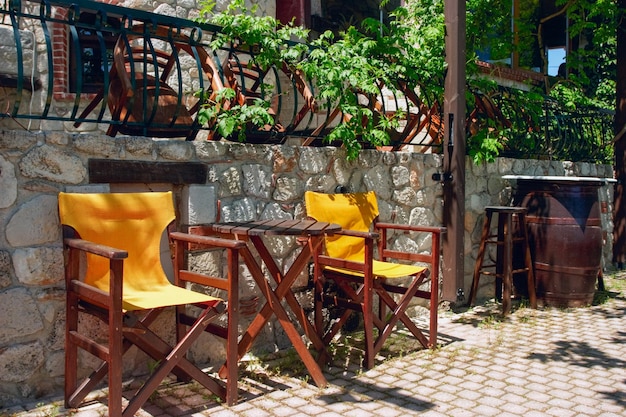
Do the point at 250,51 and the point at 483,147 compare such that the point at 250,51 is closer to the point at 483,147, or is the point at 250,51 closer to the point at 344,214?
the point at 344,214

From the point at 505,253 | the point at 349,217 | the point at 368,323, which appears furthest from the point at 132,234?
the point at 505,253

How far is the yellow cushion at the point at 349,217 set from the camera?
12.6 ft

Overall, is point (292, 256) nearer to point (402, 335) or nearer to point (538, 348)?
point (402, 335)

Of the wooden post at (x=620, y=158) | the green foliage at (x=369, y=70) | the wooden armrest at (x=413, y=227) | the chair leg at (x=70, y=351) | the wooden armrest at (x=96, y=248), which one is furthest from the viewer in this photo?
the wooden post at (x=620, y=158)

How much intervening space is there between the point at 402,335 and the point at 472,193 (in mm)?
1520

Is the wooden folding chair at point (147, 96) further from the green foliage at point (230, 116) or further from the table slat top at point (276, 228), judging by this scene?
the table slat top at point (276, 228)

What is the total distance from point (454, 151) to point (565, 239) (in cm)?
114

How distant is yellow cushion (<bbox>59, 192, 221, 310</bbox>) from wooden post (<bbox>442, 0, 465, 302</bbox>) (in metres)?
2.38

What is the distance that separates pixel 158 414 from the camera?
2.82 meters

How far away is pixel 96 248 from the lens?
2.56m

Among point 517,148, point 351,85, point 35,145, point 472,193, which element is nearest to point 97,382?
point 35,145

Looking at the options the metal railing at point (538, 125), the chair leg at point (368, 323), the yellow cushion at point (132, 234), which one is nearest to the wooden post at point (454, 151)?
the metal railing at point (538, 125)

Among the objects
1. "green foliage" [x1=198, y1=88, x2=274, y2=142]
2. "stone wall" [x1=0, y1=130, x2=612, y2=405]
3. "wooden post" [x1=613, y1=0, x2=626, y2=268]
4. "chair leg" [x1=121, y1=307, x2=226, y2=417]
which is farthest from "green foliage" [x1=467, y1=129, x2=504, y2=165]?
"chair leg" [x1=121, y1=307, x2=226, y2=417]

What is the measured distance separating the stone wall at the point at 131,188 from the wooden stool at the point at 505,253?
496mm
